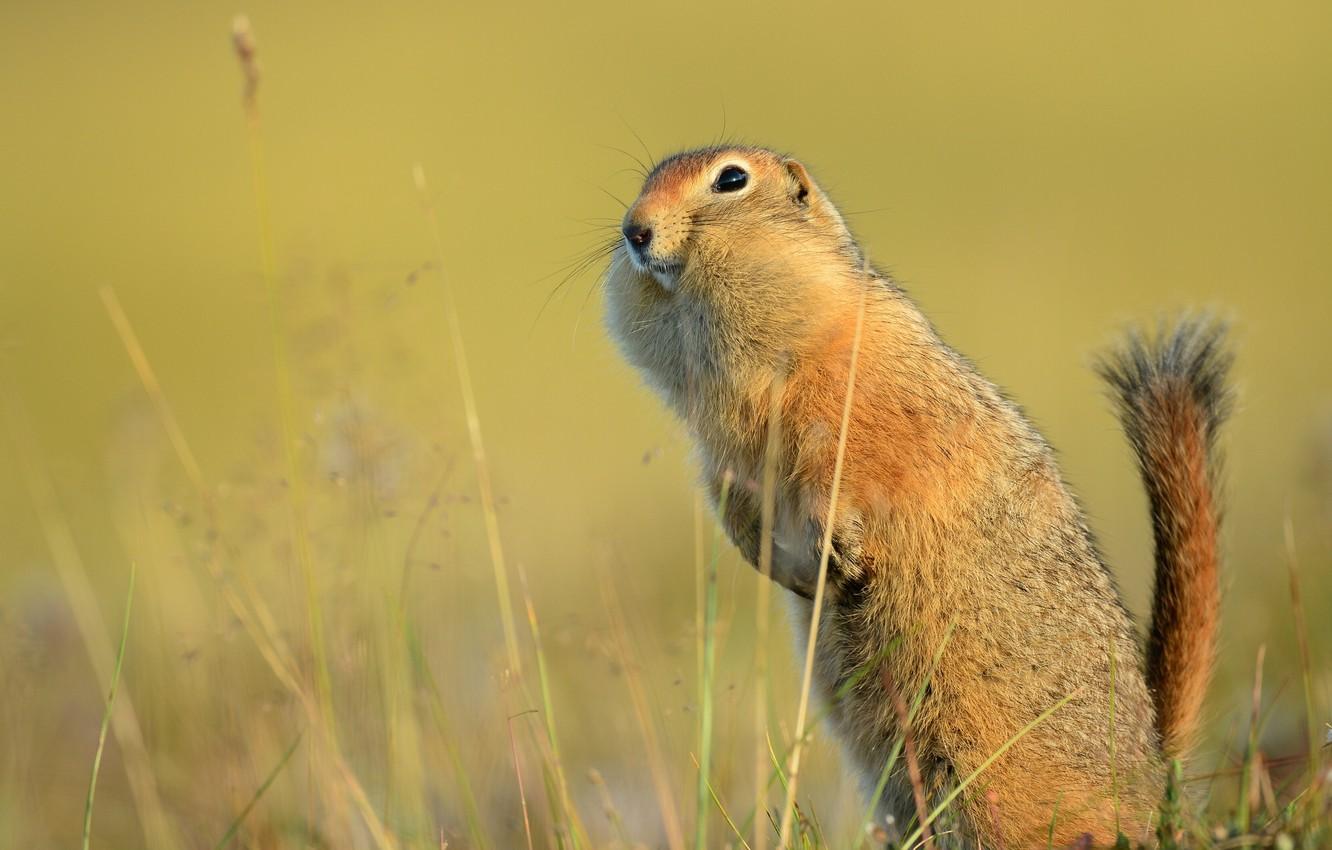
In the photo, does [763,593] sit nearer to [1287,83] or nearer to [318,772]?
[318,772]

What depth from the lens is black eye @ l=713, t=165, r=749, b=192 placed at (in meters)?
4.98

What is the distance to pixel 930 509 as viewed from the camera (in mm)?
4504

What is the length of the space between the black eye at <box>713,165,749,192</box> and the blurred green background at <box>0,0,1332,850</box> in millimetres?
432

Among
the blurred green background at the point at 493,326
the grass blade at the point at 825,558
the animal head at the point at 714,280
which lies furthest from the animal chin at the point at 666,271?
the grass blade at the point at 825,558

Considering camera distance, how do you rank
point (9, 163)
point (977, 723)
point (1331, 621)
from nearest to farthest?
point (977, 723) < point (1331, 621) < point (9, 163)

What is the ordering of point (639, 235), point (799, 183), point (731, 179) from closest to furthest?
point (639, 235) → point (731, 179) → point (799, 183)

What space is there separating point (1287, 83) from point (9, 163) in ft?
76.4

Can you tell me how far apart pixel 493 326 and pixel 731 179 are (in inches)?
565

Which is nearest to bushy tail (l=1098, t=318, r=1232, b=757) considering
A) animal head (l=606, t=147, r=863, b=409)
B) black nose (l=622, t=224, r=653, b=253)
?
animal head (l=606, t=147, r=863, b=409)

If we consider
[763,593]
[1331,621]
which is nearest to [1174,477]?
[763,593]

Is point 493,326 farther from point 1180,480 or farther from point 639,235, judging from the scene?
point 1180,480

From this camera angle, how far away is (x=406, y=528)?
1020 cm

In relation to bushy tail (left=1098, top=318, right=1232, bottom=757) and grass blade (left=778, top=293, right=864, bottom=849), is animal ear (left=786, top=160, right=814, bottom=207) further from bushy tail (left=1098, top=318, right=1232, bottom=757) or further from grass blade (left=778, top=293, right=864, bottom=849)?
bushy tail (left=1098, top=318, right=1232, bottom=757)

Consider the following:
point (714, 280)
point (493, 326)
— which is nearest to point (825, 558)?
point (714, 280)
